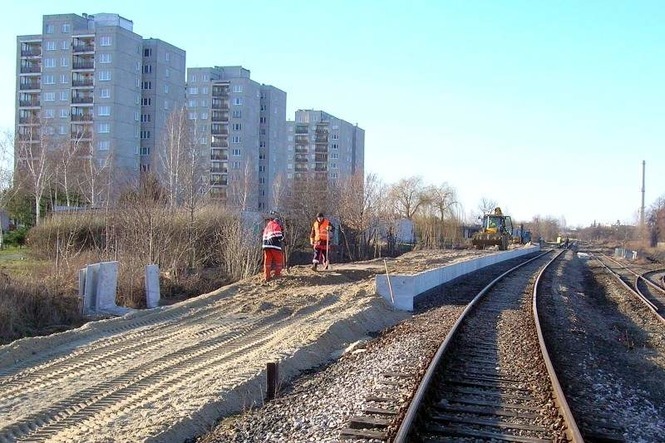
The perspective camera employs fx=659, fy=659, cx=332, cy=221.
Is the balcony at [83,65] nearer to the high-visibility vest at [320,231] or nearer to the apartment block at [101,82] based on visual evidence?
the apartment block at [101,82]

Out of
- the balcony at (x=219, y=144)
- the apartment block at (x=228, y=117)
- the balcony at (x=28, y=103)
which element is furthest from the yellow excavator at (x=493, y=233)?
the balcony at (x=28, y=103)

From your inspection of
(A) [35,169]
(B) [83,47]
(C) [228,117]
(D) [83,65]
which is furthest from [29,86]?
(A) [35,169]

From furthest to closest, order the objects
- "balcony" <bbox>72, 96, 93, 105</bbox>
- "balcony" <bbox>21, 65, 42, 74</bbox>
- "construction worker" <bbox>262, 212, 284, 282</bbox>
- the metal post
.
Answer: "balcony" <bbox>21, 65, 42, 74</bbox>, "balcony" <bbox>72, 96, 93, 105</bbox>, "construction worker" <bbox>262, 212, 284, 282</bbox>, the metal post

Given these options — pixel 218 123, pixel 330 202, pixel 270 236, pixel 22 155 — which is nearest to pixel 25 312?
pixel 270 236

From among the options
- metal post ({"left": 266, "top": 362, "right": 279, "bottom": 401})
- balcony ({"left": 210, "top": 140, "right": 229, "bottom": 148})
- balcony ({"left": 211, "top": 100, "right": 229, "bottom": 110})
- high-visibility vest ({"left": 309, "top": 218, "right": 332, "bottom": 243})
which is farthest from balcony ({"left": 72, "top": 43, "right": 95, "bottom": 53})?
metal post ({"left": 266, "top": 362, "right": 279, "bottom": 401})

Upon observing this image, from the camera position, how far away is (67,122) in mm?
76125

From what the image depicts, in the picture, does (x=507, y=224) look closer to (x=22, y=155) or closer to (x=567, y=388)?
(x=22, y=155)

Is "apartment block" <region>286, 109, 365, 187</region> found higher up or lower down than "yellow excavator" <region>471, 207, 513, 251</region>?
higher up

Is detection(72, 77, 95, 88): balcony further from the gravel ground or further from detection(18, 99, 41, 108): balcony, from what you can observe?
the gravel ground

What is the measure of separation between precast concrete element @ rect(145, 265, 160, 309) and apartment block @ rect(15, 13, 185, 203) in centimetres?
5824

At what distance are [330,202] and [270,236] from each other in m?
33.2

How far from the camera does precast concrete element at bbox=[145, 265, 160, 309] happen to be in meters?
15.9

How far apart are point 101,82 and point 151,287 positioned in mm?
64735

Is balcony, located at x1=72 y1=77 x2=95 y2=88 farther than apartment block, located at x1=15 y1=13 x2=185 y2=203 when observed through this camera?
Yes
